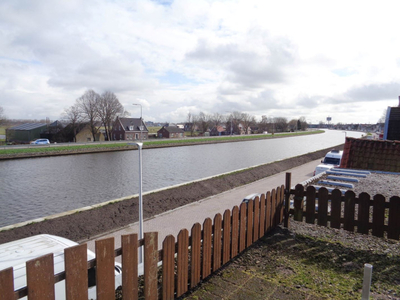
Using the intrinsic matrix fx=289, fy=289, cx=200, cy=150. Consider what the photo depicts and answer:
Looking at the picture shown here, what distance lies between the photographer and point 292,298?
386cm

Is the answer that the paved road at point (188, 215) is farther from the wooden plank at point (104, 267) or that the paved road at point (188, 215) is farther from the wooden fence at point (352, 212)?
the wooden plank at point (104, 267)

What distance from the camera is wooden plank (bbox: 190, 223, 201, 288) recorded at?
4.07 m

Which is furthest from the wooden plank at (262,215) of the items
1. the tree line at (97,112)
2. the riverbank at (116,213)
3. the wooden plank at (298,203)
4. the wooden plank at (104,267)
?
the tree line at (97,112)

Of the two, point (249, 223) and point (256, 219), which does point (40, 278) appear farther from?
point (256, 219)

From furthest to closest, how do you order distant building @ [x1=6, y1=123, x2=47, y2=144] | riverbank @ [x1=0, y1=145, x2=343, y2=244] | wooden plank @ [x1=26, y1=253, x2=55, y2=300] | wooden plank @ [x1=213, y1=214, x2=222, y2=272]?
distant building @ [x1=6, y1=123, x2=47, y2=144], riverbank @ [x1=0, y1=145, x2=343, y2=244], wooden plank @ [x1=213, y1=214, x2=222, y2=272], wooden plank @ [x1=26, y1=253, x2=55, y2=300]

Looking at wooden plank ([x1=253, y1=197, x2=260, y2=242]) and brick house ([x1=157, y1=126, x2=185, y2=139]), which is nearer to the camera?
wooden plank ([x1=253, y1=197, x2=260, y2=242])

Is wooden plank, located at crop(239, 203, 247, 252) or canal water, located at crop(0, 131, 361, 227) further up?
wooden plank, located at crop(239, 203, 247, 252)

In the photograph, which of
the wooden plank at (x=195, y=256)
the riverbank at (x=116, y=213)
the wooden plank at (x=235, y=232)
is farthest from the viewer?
the riverbank at (x=116, y=213)

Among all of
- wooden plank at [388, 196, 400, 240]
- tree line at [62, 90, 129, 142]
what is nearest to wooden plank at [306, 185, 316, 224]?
wooden plank at [388, 196, 400, 240]

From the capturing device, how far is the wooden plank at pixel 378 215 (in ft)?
18.2

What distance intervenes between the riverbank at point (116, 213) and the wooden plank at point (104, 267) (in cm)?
649

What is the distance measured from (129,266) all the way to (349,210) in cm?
466

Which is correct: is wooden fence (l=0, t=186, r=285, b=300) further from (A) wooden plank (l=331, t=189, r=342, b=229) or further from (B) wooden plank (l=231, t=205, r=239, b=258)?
(A) wooden plank (l=331, t=189, r=342, b=229)

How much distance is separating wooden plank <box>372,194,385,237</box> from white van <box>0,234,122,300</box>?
4.90 meters
